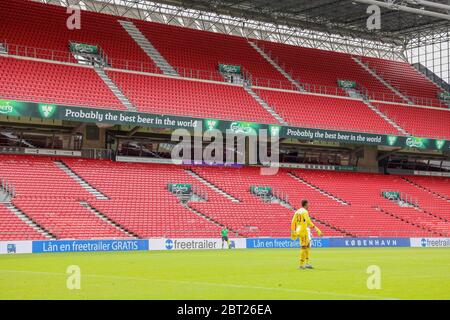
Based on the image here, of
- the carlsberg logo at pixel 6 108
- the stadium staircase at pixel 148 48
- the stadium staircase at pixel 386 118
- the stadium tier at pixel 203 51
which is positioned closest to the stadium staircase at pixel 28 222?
the carlsberg logo at pixel 6 108

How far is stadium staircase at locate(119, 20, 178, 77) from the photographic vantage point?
56.8 metres

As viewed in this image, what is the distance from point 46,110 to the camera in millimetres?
45656

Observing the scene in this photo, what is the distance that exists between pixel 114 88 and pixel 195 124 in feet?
20.3

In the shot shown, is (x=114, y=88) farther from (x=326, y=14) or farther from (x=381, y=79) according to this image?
(x=381, y=79)

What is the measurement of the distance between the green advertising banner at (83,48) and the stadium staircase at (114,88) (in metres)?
2.12

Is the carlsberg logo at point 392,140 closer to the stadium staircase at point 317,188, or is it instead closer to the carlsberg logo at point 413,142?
the carlsberg logo at point 413,142

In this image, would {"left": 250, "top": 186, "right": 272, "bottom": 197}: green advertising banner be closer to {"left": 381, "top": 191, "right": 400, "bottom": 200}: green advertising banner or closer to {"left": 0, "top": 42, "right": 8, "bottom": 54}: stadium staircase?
{"left": 381, "top": 191, "right": 400, "bottom": 200}: green advertising banner

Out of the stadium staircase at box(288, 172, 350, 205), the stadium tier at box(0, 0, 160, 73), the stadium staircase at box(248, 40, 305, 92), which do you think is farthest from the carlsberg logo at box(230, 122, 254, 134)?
the stadium staircase at box(248, 40, 305, 92)

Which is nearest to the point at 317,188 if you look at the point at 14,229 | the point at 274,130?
the point at 274,130

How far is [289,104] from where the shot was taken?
59000 mm
